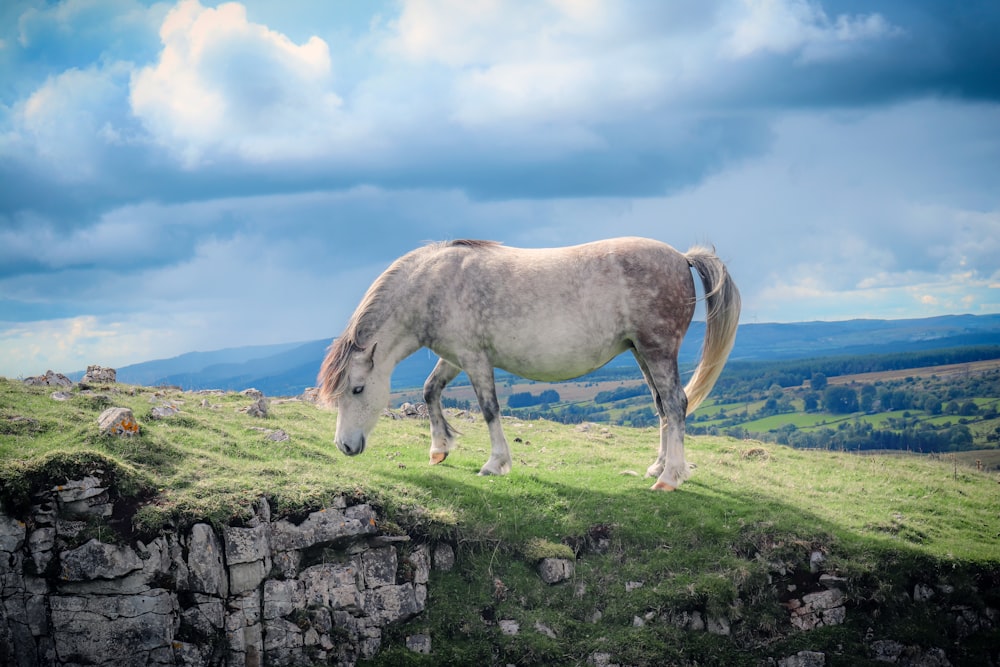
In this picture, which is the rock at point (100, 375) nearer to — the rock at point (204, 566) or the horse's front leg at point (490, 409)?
the rock at point (204, 566)

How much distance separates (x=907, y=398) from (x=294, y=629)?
10420 centimetres

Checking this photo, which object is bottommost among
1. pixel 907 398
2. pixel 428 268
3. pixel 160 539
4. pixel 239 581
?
pixel 907 398

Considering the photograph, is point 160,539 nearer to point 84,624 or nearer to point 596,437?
point 84,624

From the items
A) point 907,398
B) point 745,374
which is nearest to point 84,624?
point 907,398

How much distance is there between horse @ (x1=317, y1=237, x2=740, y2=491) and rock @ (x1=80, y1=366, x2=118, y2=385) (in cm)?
831

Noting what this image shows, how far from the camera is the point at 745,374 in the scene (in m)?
144

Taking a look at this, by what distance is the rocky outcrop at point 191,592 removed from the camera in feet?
32.6

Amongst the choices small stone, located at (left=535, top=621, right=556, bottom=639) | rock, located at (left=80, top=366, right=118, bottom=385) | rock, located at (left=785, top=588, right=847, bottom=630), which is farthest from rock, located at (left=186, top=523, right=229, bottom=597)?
rock, located at (left=80, top=366, right=118, bottom=385)

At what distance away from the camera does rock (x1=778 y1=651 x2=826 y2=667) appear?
1063 centimetres

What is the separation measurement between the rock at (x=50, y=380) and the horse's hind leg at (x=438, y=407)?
883cm

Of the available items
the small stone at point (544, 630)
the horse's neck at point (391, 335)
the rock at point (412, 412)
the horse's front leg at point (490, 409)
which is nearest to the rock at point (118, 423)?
the horse's neck at point (391, 335)

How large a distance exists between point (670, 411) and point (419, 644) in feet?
19.2

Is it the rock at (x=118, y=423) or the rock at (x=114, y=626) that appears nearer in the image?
the rock at (x=114, y=626)

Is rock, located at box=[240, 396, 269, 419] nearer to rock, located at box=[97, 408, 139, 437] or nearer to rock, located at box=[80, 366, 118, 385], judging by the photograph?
rock, located at box=[97, 408, 139, 437]
